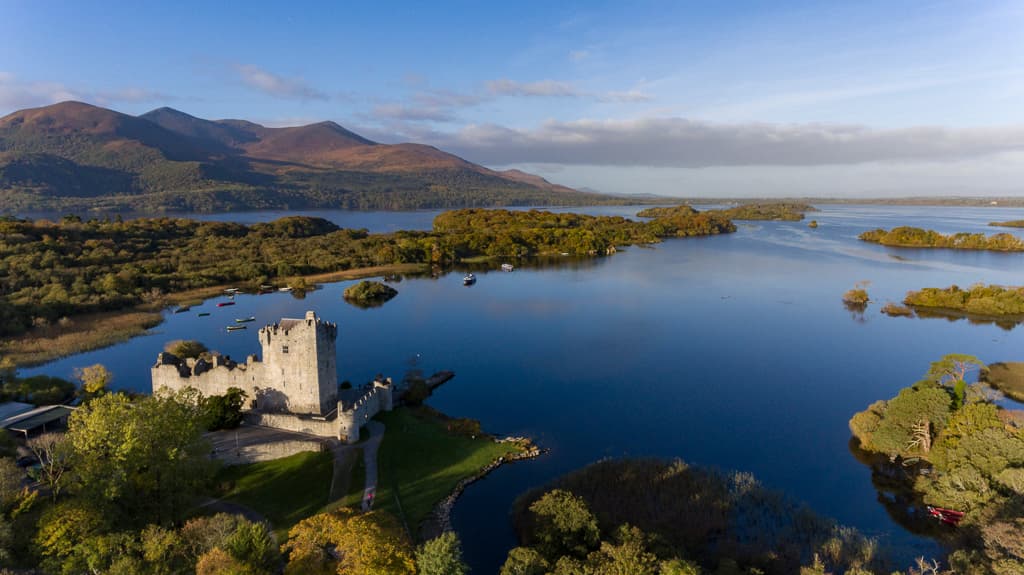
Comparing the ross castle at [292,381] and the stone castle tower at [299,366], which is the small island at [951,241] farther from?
the stone castle tower at [299,366]

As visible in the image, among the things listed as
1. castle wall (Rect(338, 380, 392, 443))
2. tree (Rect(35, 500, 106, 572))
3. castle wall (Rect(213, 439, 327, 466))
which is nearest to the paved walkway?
castle wall (Rect(338, 380, 392, 443))

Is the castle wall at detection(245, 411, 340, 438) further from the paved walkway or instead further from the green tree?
the green tree

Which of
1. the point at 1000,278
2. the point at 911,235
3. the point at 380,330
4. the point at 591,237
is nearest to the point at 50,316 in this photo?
the point at 380,330

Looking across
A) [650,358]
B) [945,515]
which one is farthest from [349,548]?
[650,358]

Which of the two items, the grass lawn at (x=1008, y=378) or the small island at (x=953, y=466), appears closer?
the small island at (x=953, y=466)

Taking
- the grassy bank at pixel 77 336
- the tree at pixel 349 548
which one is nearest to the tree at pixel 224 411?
the tree at pixel 349 548

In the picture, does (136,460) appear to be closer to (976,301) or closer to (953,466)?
(953,466)
